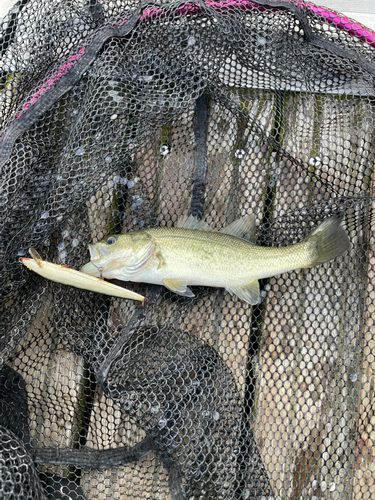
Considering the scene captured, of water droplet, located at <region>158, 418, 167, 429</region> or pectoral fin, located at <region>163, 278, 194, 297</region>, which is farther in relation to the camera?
pectoral fin, located at <region>163, 278, 194, 297</region>

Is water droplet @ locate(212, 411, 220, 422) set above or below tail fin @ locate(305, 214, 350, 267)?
below

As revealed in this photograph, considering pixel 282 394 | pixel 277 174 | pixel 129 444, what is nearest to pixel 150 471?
pixel 129 444

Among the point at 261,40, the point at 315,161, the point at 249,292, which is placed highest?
the point at 261,40

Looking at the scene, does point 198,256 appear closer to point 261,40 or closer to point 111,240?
point 111,240

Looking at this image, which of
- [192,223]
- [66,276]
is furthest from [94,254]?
[192,223]

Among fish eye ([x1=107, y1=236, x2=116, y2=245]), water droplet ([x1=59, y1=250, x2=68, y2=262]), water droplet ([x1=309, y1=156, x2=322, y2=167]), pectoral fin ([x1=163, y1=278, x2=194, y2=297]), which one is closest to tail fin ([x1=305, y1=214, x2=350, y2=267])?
water droplet ([x1=309, y1=156, x2=322, y2=167])

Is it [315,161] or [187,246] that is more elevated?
[315,161]

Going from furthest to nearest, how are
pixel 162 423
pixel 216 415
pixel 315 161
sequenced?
pixel 315 161
pixel 216 415
pixel 162 423

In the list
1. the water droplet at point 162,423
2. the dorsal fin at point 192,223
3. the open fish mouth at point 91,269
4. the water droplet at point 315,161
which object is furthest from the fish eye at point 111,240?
the water droplet at point 315,161

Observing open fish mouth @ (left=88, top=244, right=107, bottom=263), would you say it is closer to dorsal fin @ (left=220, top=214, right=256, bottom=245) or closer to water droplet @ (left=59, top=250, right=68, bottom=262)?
water droplet @ (left=59, top=250, right=68, bottom=262)
